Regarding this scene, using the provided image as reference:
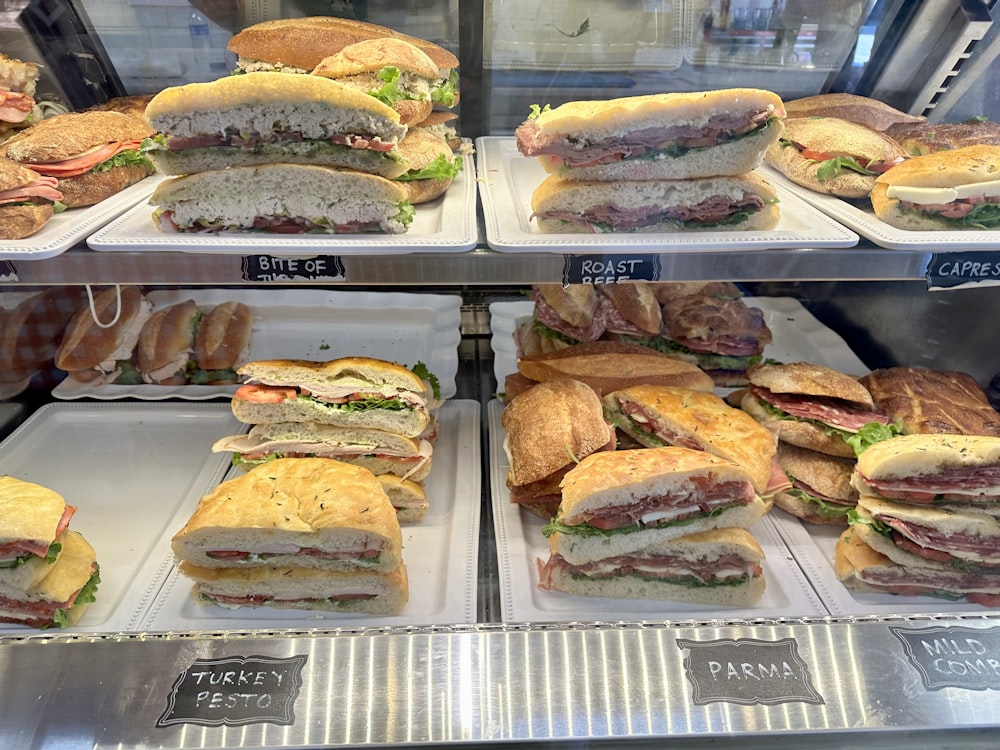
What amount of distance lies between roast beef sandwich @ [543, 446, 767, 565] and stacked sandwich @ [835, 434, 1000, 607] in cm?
32

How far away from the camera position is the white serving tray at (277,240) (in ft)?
5.33

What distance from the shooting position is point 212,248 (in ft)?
5.34

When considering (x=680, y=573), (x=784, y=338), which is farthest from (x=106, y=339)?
(x=784, y=338)

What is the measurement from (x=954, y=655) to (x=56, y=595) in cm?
212

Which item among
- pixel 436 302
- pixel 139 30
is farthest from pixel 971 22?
pixel 139 30

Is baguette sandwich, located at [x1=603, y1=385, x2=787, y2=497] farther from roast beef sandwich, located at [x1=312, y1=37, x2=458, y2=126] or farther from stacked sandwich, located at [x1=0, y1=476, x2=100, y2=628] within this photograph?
stacked sandwich, located at [x1=0, y1=476, x2=100, y2=628]

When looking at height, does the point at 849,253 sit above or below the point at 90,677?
above

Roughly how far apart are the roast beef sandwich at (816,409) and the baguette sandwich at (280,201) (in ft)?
4.52

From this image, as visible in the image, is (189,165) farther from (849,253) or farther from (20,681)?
(849,253)

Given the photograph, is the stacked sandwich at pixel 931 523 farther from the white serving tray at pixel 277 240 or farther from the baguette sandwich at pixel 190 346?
the baguette sandwich at pixel 190 346

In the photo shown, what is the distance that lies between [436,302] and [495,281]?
4.07 feet

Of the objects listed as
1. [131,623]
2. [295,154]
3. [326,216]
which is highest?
[295,154]

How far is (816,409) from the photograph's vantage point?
7.52 feet

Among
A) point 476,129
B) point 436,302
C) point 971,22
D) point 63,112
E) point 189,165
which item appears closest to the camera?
point 189,165
